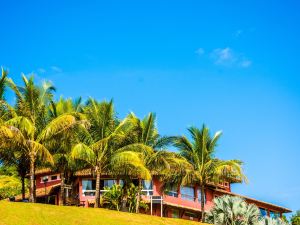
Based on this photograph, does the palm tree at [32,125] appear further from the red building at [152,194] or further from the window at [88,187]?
the window at [88,187]

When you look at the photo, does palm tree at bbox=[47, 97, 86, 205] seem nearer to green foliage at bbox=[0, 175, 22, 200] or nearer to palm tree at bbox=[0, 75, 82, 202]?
palm tree at bbox=[0, 75, 82, 202]

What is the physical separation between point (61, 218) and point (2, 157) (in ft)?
33.2

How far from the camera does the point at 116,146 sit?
40.4m

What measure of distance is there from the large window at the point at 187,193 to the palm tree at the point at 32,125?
17804mm

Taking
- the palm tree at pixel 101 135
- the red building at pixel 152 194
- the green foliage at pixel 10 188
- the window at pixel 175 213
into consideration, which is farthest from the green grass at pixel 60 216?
the green foliage at pixel 10 188

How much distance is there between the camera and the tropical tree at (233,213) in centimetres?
3872

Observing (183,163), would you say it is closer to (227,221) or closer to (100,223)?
(227,221)

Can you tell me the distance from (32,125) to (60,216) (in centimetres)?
747

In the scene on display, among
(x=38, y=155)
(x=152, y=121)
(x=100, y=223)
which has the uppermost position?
(x=152, y=121)

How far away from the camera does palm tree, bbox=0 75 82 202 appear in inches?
1347

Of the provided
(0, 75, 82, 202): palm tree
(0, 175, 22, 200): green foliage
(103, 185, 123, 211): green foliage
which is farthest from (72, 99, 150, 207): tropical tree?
(0, 175, 22, 200): green foliage

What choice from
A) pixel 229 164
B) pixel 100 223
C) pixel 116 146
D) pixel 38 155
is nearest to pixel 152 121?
pixel 116 146

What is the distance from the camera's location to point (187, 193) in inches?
2040

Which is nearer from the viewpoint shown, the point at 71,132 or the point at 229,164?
the point at 71,132
